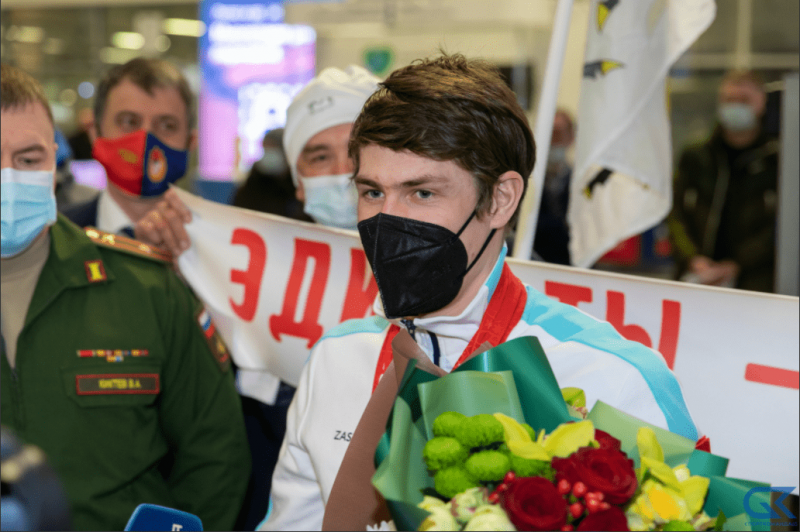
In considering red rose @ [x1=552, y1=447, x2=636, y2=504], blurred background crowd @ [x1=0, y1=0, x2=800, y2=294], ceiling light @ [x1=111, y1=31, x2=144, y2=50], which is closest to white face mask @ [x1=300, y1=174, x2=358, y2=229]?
red rose @ [x1=552, y1=447, x2=636, y2=504]

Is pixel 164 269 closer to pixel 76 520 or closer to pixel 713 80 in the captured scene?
pixel 76 520

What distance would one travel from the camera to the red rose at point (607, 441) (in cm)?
103

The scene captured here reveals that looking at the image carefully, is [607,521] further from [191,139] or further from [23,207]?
[191,139]

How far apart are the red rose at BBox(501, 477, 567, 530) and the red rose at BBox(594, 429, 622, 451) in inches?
4.8

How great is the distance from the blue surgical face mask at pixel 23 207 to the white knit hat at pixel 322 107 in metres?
0.89

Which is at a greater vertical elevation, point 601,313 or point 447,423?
point 447,423

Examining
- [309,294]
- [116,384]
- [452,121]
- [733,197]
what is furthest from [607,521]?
[733,197]

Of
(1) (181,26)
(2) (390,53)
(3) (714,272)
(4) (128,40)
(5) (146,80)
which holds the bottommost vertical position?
(3) (714,272)

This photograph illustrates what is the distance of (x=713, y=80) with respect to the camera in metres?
10.1

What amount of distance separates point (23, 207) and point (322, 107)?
1.06 m

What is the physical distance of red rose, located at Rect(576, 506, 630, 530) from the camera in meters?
0.93

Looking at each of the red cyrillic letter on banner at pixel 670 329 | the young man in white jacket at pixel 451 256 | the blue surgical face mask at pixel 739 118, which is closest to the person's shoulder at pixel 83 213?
the young man in white jacket at pixel 451 256

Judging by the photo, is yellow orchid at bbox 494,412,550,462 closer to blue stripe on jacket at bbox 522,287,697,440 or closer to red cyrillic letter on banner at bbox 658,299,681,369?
blue stripe on jacket at bbox 522,287,697,440

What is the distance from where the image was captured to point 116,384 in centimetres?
221
